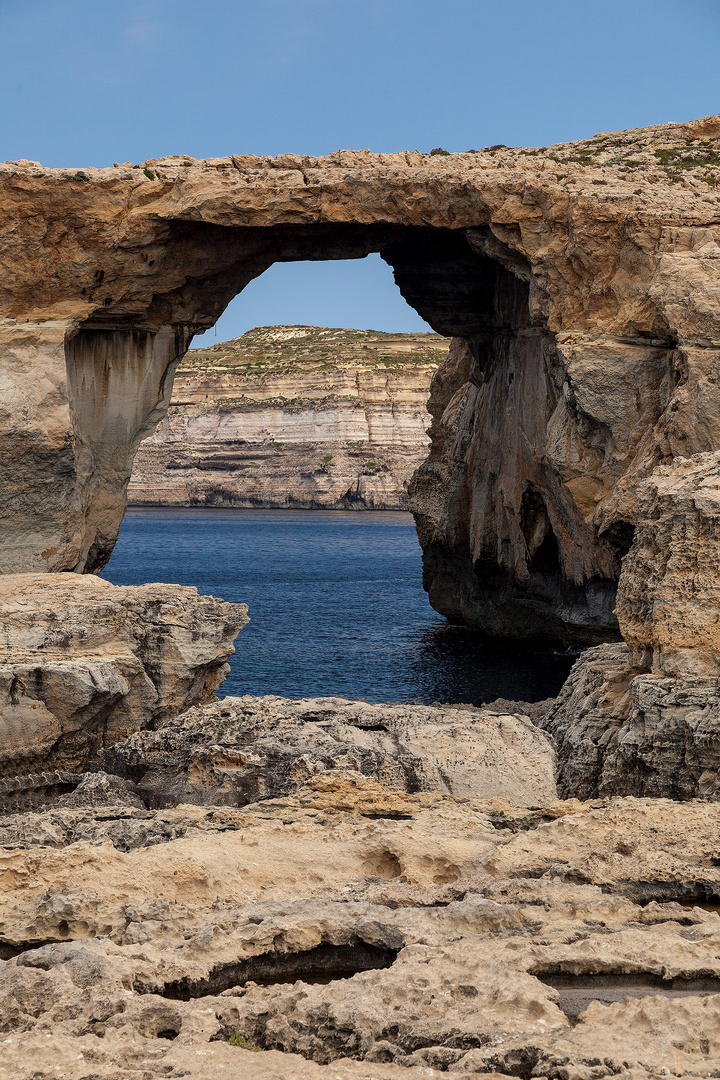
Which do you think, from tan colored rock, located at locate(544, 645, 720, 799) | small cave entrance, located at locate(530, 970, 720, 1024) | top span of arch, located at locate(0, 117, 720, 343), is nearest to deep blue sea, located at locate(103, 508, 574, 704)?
top span of arch, located at locate(0, 117, 720, 343)

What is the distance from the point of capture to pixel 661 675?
49.7 feet

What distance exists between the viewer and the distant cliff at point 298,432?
304ft

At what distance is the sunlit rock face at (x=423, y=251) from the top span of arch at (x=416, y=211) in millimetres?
48

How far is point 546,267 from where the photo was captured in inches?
996

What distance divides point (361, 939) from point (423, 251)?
25.2 meters

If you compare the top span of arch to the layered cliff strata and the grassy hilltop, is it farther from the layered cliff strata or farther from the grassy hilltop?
the grassy hilltop

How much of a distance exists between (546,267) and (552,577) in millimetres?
10218

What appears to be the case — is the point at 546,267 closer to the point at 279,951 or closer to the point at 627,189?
the point at 627,189

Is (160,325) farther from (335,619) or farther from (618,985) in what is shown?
(618,985)

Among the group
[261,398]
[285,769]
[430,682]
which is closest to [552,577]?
[430,682]

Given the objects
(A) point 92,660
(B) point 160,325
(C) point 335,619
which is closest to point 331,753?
(A) point 92,660

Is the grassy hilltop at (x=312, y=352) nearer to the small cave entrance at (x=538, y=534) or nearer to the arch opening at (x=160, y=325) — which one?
the small cave entrance at (x=538, y=534)

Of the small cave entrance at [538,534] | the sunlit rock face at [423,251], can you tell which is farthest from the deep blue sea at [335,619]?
the sunlit rock face at [423,251]

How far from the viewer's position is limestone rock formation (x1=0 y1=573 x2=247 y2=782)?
58.4 feet
